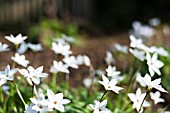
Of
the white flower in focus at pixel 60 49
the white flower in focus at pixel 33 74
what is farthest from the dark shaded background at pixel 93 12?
the white flower in focus at pixel 33 74

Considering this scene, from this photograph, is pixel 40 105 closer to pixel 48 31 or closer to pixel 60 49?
pixel 60 49

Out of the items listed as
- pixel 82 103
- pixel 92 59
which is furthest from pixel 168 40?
pixel 82 103

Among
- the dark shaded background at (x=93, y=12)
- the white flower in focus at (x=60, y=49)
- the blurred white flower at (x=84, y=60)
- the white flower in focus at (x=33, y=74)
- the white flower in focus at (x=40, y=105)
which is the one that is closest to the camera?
the white flower in focus at (x=40, y=105)

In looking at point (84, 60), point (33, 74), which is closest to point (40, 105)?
point (33, 74)

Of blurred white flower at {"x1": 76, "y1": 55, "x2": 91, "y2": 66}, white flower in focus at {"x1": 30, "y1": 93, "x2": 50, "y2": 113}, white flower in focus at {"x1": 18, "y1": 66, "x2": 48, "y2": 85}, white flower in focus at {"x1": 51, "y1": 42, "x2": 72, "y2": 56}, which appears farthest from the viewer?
blurred white flower at {"x1": 76, "y1": 55, "x2": 91, "y2": 66}

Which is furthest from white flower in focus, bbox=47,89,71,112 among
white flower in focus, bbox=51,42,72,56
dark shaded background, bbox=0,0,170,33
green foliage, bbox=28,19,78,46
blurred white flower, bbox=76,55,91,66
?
dark shaded background, bbox=0,0,170,33

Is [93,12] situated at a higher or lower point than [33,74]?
lower

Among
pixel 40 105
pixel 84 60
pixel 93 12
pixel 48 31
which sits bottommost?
pixel 93 12

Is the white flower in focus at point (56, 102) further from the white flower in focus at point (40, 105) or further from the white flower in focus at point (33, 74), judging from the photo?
the white flower in focus at point (33, 74)

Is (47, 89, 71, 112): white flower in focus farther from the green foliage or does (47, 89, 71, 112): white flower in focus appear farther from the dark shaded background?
the dark shaded background

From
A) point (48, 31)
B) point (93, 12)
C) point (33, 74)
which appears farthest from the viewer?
point (93, 12)

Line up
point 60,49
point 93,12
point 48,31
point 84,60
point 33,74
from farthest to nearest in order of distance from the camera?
point 93,12 → point 48,31 → point 84,60 → point 60,49 → point 33,74

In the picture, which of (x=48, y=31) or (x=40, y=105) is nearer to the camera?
(x=40, y=105)
